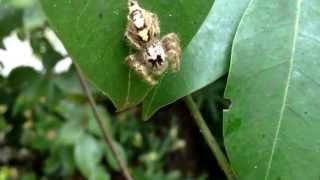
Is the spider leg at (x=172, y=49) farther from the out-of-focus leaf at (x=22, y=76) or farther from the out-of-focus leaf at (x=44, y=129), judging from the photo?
the out-of-focus leaf at (x=44, y=129)

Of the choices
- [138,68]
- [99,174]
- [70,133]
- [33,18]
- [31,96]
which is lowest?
[99,174]

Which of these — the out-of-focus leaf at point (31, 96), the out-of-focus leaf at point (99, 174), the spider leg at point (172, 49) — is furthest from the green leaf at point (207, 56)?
the out-of-focus leaf at point (99, 174)

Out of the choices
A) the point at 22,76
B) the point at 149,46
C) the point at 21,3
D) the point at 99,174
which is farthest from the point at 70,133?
the point at 149,46

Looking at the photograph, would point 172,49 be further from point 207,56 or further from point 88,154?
point 88,154

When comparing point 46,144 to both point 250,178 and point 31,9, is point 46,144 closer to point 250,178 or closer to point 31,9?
point 31,9

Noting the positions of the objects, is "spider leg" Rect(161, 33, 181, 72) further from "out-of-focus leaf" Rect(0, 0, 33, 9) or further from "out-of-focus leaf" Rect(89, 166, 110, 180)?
"out-of-focus leaf" Rect(89, 166, 110, 180)

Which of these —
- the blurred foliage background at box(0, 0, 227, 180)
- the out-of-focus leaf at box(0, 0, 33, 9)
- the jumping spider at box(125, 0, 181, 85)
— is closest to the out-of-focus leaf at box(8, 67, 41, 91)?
the blurred foliage background at box(0, 0, 227, 180)

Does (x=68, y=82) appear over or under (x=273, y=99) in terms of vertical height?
under
